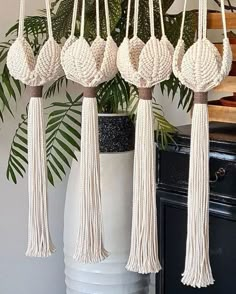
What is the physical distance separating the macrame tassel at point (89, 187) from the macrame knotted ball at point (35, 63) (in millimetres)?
76

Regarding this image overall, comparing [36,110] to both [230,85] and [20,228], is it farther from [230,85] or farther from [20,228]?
[20,228]

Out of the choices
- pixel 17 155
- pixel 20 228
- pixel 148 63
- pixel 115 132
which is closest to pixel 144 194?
pixel 148 63

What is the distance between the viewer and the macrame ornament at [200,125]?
3.02ft

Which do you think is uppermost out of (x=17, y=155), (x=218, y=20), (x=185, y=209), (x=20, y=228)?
(x=218, y=20)

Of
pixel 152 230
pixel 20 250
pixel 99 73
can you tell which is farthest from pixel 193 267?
pixel 20 250

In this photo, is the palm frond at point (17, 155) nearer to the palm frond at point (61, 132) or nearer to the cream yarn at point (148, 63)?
the palm frond at point (61, 132)

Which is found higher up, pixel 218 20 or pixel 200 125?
pixel 218 20

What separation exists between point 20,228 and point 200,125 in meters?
0.91

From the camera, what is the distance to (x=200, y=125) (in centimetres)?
94

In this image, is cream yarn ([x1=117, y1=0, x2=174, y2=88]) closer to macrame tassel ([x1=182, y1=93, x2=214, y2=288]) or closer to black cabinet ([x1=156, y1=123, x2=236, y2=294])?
macrame tassel ([x1=182, y1=93, x2=214, y2=288])

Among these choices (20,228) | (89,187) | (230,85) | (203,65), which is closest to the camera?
(203,65)

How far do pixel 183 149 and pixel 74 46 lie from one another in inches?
17.4

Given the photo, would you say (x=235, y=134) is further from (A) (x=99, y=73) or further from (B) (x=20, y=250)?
(B) (x=20, y=250)

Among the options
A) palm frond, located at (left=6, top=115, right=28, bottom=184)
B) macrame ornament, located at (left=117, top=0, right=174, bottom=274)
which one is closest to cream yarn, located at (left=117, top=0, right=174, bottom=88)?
macrame ornament, located at (left=117, top=0, right=174, bottom=274)
